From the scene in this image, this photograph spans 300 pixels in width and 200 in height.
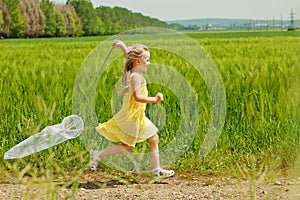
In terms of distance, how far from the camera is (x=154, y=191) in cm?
244

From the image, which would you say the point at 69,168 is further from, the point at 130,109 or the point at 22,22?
the point at 22,22

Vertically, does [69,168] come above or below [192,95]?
below

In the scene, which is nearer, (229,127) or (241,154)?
(241,154)

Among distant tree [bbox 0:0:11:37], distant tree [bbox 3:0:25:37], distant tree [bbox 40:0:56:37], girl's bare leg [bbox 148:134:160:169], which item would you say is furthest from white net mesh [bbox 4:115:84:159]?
distant tree [bbox 40:0:56:37]

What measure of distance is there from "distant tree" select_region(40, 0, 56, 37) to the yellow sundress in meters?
43.8

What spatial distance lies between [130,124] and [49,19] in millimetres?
45231

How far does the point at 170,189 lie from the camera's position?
2525 mm

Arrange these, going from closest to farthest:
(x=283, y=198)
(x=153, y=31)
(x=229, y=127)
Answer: (x=283, y=198) → (x=153, y=31) → (x=229, y=127)

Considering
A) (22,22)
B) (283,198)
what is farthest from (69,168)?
(22,22)

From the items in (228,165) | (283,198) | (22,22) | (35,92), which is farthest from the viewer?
(22,22)

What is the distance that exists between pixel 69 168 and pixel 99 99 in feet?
1.91

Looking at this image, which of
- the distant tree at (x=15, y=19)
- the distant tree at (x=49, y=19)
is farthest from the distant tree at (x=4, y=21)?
the distant tree at (x=49, y=19)

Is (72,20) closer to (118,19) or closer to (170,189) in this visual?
(118,19)

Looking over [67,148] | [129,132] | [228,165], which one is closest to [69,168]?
[67,148]
